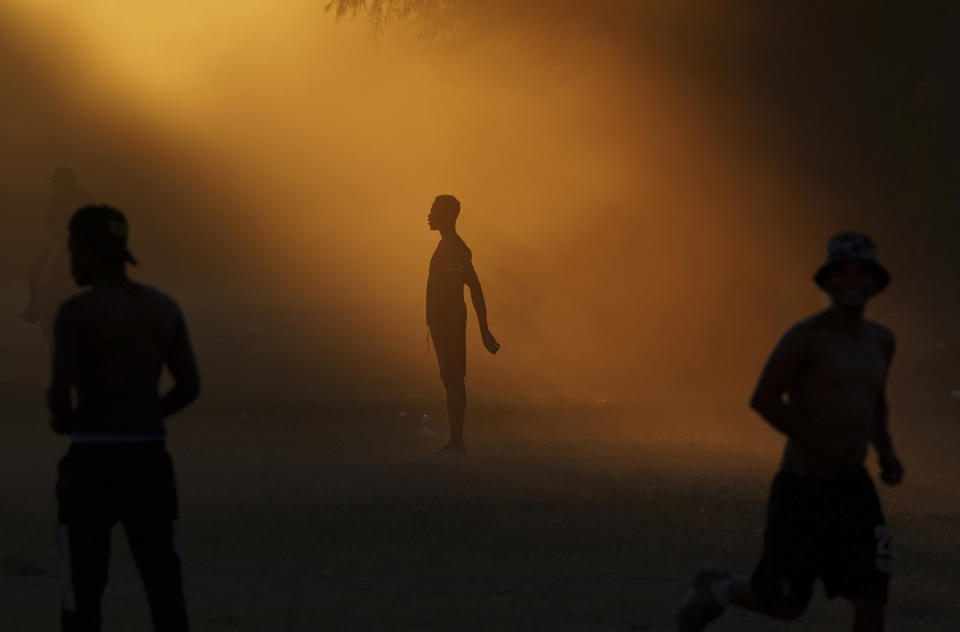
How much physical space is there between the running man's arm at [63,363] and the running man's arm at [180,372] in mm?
331

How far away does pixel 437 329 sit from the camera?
14.9 m

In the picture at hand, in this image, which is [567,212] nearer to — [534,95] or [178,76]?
[534,95]

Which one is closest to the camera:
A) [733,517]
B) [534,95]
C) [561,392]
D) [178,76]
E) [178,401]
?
[178,401]

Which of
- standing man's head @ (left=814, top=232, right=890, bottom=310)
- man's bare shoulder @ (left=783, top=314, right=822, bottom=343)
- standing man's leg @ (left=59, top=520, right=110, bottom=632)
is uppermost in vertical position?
standing man's head @ (left=814, top=232, right=890, bottom=310)

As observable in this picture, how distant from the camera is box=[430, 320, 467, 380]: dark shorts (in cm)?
1483

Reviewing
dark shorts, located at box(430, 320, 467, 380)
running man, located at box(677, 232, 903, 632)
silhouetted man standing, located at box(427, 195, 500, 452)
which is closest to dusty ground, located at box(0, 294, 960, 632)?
silhouetted man standing, located at box(427, 195, 500, 452)

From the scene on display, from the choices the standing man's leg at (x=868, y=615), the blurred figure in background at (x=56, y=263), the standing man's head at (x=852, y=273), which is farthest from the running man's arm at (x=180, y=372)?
the blurred figure in background at (x=56, y=263)

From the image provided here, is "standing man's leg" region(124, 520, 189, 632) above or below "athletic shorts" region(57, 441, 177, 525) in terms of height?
below

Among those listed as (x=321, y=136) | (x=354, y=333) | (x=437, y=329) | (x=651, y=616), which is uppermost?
(x=321, y=136)

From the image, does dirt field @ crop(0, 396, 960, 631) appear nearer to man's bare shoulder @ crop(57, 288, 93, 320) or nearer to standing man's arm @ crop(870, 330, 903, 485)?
standing man's arm @ crop(870, 330, 903, 485)

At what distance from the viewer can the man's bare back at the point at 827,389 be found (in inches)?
251

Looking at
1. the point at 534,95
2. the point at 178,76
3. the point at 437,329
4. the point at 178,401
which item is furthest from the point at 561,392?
the point at 178,76

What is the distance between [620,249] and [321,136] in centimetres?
3317

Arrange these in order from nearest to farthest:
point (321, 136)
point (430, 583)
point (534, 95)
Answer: point (430, 583) → point (534, 95) → point (321, 136)
